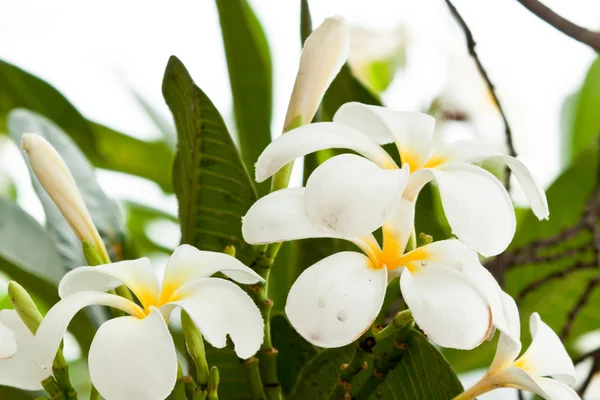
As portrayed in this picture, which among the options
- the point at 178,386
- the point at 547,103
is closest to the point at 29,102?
the point at 178,386

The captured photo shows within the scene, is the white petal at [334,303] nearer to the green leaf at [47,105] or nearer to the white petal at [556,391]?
the white petal at [556,391]

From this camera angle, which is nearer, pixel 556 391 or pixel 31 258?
pixel 556 391

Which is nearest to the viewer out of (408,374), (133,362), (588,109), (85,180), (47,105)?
(133,362)

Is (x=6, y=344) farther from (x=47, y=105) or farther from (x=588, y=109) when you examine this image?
(x=588, y=109)

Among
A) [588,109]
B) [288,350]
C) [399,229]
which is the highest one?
[399,229]

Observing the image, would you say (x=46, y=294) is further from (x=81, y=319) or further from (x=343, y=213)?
(x=343, y=213)

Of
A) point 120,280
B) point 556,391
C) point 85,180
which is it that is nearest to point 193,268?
point 120,280

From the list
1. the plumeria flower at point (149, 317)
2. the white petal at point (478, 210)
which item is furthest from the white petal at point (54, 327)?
the white petal at point (478, 210)
